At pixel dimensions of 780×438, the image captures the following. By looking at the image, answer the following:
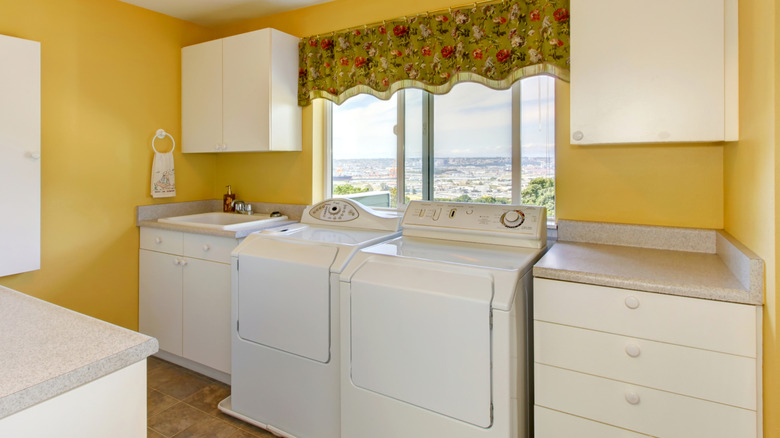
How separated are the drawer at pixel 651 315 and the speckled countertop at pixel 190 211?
174cm

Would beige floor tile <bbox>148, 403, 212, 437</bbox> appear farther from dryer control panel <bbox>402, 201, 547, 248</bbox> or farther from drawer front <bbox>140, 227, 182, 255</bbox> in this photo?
dryer control panel <bbox>402, 201, 547, 248</bbox>

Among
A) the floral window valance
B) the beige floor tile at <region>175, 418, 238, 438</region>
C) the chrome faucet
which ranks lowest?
the beige floor tile at <region>175, 418, 238, 438</region>

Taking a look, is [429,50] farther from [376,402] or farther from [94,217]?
[94,217]

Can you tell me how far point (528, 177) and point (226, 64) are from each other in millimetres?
2055

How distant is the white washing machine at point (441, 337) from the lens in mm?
1561

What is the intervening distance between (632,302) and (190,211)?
2983mm

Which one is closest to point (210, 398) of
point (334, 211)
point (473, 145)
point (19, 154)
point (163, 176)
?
point (334, 211)

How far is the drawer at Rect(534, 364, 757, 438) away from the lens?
4.58 ft

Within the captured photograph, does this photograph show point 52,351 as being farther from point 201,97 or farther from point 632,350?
point 201,97

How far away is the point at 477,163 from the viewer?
8.46ft

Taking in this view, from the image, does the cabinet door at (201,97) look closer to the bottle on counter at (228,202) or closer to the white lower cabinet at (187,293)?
the bottle on counter at (228,202)

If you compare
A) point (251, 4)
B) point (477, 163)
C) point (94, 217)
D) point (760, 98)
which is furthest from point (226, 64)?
point (760, 98)

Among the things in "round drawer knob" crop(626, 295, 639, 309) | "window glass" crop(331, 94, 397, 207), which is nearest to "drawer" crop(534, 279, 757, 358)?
"round drawer knob" crop(626, 295, 639, 309)

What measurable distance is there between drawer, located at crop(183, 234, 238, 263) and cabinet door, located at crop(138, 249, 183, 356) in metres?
0.15
